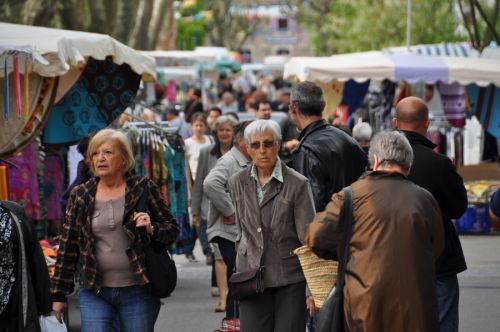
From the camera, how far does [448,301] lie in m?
6.89

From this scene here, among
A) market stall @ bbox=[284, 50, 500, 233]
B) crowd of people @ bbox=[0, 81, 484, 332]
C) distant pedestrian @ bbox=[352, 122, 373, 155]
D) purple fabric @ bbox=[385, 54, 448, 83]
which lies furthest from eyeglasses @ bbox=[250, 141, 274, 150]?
purple fabric @ bbox=[385, 54, 448, 83]

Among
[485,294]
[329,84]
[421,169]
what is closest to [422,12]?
[329,84]

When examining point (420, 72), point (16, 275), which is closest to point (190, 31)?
point (420, 72)

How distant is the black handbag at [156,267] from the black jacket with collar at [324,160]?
121 centimetres

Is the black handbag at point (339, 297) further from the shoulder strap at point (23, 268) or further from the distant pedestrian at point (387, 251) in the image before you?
the shoulder strap at point (23, 268)

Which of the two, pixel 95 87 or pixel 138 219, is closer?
pixel 138 219

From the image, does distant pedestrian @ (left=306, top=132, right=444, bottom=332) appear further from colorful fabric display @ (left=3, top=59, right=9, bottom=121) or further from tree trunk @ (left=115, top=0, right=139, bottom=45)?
tree trunk @ (left=115, top=0, right=139, bottom=45)

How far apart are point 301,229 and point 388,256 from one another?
125 cm

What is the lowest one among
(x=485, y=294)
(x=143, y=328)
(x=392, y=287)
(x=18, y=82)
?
(x=485, y=294)

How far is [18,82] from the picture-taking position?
9.22 meters

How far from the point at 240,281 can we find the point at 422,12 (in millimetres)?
37848

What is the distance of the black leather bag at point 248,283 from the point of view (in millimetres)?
6508

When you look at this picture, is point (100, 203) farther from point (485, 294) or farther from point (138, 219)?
point (485, 294)

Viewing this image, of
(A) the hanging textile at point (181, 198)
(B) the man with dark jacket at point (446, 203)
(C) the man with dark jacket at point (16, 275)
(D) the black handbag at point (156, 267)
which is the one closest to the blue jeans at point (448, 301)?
(B) the man with dark jacket at point (446, 203)
